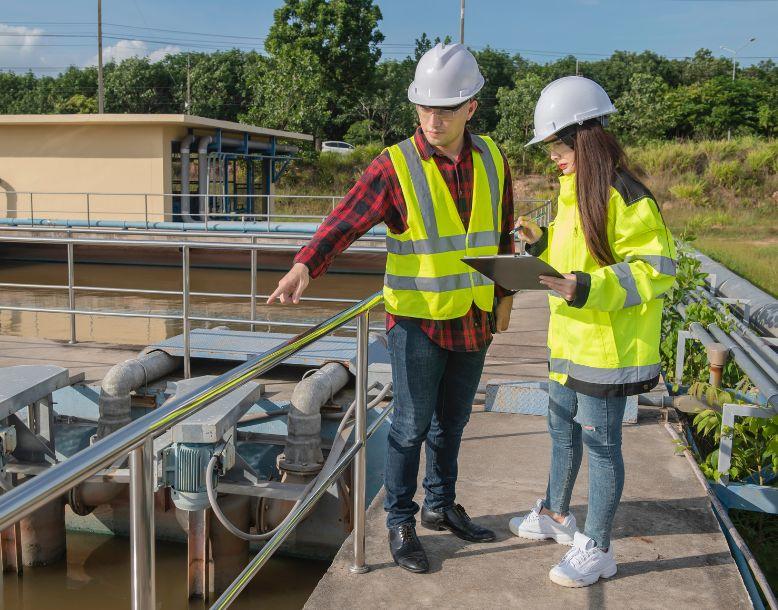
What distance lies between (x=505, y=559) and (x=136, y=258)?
62.2 ft

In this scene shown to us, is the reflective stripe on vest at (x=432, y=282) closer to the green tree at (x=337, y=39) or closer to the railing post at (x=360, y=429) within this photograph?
the railing post at (x=360, y=429)

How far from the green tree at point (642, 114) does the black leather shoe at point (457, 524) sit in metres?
36.5

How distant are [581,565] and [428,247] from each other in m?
1.15

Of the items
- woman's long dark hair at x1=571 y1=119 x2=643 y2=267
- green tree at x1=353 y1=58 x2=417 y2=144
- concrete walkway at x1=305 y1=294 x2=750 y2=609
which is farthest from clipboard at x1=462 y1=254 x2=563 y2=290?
green tree at x1=353 y1=58 x2=417 y2=144

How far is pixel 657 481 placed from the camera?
11.9ft

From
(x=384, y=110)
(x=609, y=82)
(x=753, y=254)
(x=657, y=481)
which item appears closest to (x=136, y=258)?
(x=753, y=254)

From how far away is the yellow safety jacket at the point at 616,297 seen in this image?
2301 mm

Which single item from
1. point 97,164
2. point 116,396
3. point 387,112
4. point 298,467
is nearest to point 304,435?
point 298,467

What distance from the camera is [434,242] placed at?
262cm

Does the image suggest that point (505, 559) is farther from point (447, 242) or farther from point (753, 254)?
point (753, 254)

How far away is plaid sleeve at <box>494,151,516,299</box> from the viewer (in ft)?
9.46

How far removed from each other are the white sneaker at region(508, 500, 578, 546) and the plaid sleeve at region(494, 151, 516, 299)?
0.82 metres

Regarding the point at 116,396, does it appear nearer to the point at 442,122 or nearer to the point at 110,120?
the point at 442,122

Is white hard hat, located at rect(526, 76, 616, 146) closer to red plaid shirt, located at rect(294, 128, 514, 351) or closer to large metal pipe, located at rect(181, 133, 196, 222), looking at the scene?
red plaid shirt, located at rect(294, 128, 514, 351)
